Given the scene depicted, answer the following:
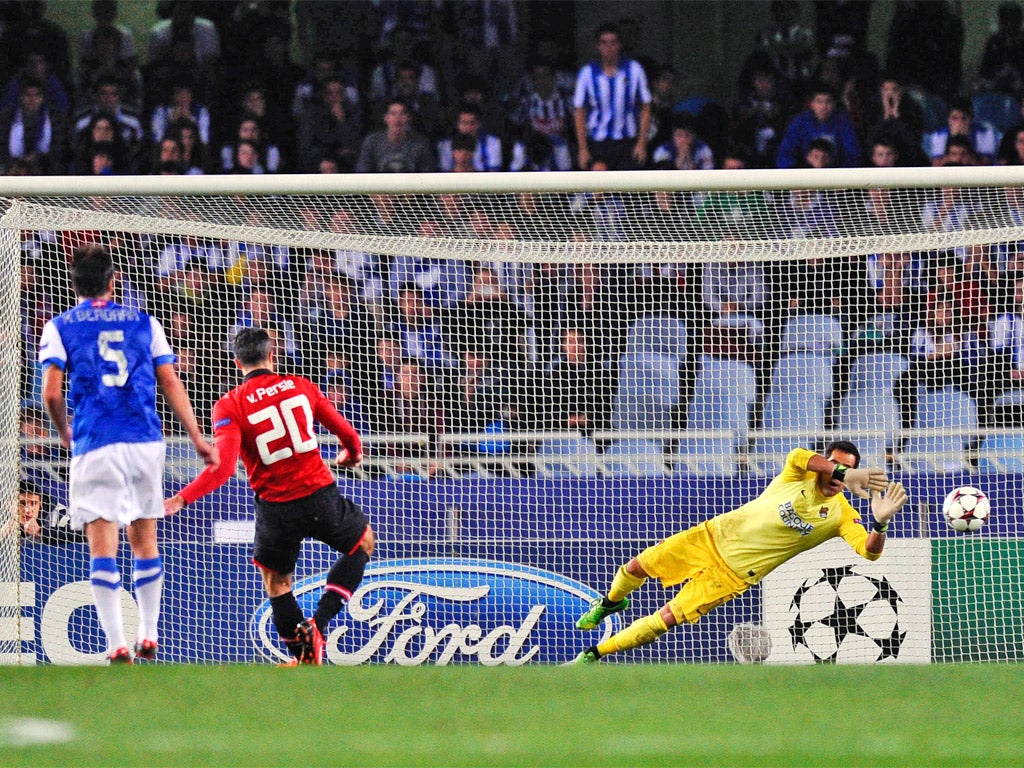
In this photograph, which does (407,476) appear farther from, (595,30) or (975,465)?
(595,30)

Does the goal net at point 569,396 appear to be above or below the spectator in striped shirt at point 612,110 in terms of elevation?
below

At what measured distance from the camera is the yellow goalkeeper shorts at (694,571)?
825cm

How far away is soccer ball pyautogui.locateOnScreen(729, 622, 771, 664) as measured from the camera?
8.71 metres

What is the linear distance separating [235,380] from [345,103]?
4.26 metres

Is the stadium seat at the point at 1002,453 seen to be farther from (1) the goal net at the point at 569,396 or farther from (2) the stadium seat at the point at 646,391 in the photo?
(2) the stadium seat at the point at 646,391

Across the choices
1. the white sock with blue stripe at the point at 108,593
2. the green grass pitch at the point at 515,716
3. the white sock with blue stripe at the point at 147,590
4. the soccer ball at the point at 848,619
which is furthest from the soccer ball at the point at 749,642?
the white sock with blue stripe at the point at 108,593

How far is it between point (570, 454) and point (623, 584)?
2.78ft

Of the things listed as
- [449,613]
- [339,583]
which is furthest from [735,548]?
[339,583]

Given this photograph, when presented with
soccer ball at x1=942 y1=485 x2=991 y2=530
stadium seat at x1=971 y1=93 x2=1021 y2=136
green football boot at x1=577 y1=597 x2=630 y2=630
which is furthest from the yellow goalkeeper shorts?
stadium seat at x1=971 y1=93 x2=1021 y2=136

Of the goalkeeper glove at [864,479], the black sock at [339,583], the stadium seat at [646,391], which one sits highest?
the stadium seat at [646,391]

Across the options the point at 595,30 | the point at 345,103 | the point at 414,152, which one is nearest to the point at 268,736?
the point at 414,152

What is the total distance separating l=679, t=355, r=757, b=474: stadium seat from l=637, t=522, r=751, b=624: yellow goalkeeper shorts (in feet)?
1.69

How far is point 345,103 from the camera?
12.3 meters

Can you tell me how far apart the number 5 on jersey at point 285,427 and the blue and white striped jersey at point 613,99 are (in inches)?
228
